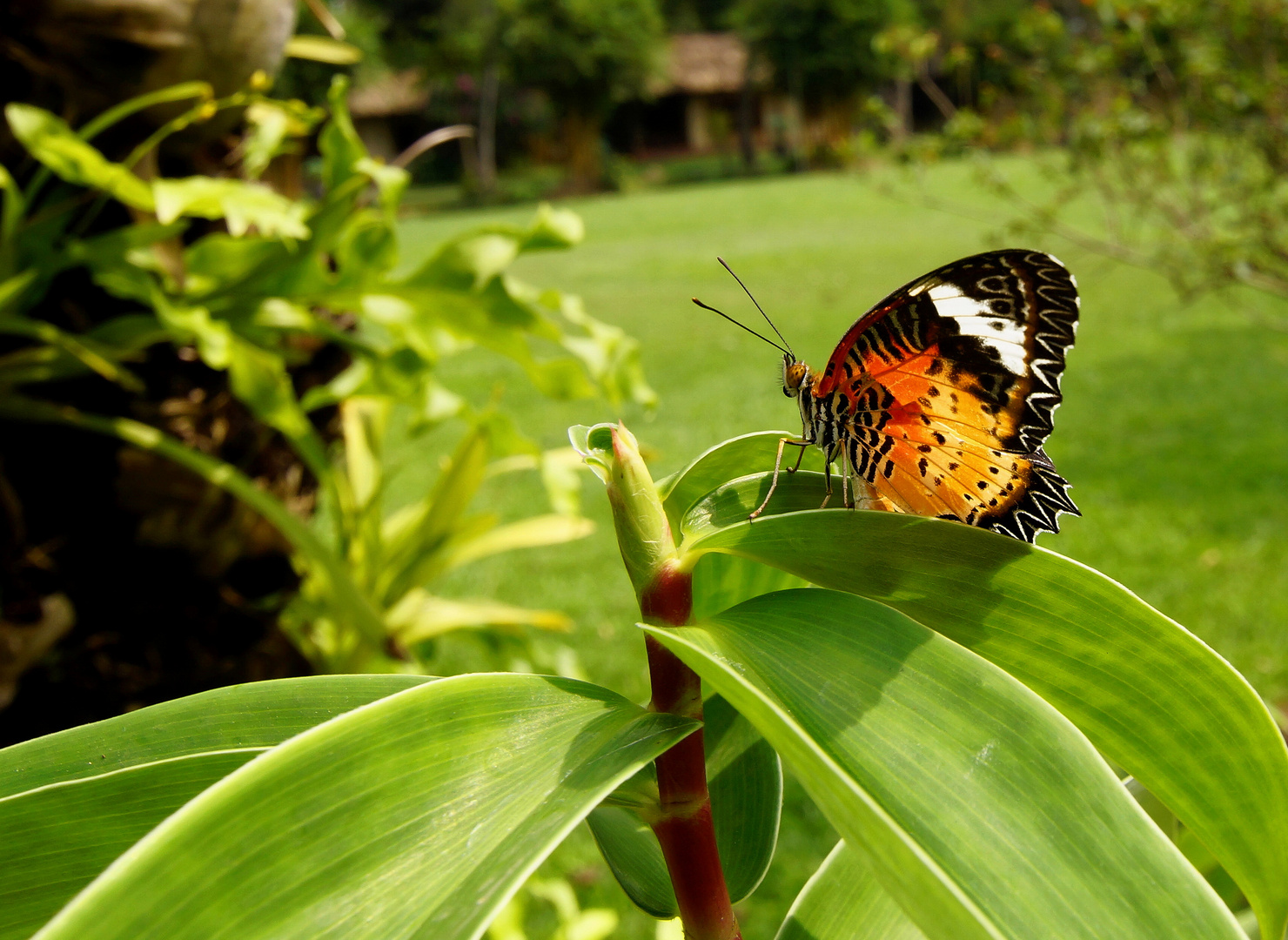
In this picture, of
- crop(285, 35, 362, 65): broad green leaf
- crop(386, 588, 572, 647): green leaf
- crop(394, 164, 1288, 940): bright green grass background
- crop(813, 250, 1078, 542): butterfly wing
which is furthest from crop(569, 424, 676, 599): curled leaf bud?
crop(386, 588, 572, 647): green leaf

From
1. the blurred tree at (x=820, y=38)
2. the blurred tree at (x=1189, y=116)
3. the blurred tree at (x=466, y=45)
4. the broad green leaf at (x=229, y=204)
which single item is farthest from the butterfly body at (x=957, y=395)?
the blurred tree at (x=820, y=38)

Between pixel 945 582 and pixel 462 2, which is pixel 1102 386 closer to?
pixel 945 582

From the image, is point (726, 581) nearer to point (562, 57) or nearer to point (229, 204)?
point (229, 204)

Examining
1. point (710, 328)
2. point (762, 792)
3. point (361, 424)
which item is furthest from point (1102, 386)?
point (762, 792)

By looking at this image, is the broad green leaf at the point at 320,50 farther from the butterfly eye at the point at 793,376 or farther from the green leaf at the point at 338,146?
the butterfly eye at the point at 793,376

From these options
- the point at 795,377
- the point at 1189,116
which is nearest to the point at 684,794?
the point at 795,377

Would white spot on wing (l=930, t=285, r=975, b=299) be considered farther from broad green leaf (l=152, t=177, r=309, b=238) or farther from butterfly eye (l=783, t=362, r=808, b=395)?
broad green leaf (l=152, t=177, r=309, b=238)
